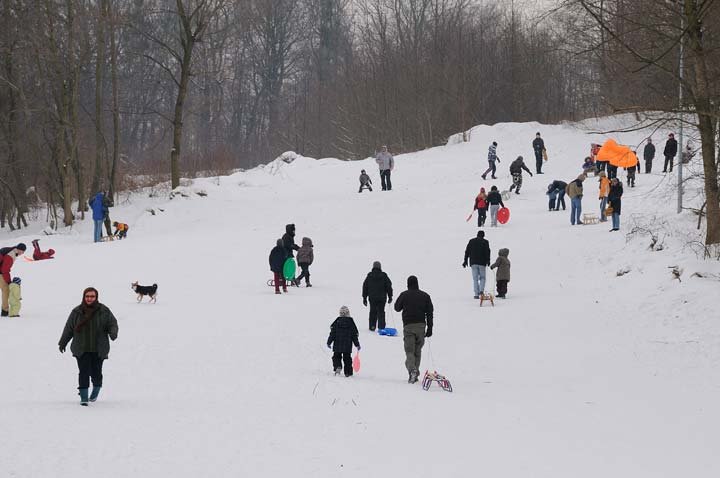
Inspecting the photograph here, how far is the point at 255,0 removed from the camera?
81375mm

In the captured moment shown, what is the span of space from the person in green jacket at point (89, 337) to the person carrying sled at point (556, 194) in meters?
23.2

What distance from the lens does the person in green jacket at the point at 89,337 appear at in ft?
35.1

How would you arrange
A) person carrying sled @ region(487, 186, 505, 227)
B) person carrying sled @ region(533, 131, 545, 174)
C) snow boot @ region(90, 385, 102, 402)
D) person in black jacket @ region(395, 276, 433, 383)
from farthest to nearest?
person carrying sled @ region(533, 131, 545, 174)
person carrying sled @ region(487, 186, 505, 227)
person in black jacket @ region(395, 276, 433, 383)
snow boot @ region(90, 385, 102, 402)

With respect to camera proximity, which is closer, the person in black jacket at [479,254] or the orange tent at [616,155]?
the person in black jacket at [479,254]

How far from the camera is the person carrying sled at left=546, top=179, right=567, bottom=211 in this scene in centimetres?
3147

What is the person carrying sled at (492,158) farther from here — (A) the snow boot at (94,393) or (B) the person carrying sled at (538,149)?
(A) the snow boot at (94,393)

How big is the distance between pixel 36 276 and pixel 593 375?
15.4 m

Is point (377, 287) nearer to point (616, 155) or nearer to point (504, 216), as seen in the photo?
point (504, 216)

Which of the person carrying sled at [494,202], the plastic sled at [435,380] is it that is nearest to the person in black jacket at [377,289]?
the plastic sled at [435,380]

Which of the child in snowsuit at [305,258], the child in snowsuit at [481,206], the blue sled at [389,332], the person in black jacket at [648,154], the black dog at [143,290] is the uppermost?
the person in black jacket at [648,154]

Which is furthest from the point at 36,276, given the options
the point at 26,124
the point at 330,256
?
the point at 26,124

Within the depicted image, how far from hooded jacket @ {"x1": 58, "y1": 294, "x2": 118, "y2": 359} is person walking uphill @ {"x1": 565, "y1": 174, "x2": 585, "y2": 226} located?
65.4 feet

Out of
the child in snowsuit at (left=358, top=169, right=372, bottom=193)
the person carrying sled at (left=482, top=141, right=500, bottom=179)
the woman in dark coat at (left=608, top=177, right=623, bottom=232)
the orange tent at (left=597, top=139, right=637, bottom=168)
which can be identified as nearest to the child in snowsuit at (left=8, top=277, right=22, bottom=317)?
Answer: the woman in dark coat at (left=608, top=177, right=623, bottom=232)

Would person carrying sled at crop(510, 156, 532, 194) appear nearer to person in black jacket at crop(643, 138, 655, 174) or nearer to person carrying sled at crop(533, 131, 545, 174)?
person carrying sled at crop(533, 131, 545, 174)
